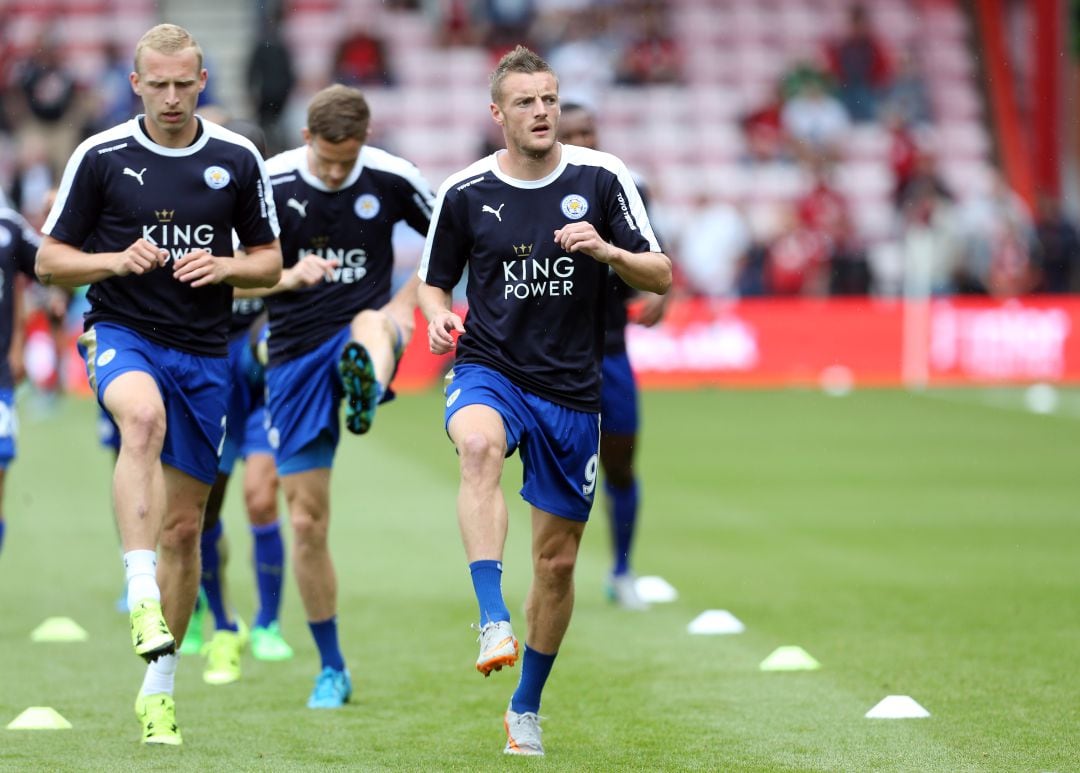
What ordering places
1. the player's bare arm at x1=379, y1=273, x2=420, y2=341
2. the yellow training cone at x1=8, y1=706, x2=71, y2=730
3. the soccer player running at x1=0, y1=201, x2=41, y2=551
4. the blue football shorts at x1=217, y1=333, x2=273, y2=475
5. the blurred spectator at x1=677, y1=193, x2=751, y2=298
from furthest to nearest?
the blurred spectator at x1=677, y1=193, x2=751, y2=298 → the soccer player running at x1=0, y1=201, x2=41, y2=551 → the blue football shorts at x1=217, y1=333, x2=273, y2=475 → the player's bare arm at x1=379, y1=273, x2=420, y2=341 → the yellow training cone at x1=8, y1=706, x2=71, y2=730

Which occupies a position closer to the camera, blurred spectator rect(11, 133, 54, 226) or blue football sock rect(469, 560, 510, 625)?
blue football sock rect(469, 560, 510, 625)

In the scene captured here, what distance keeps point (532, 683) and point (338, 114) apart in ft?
7.80

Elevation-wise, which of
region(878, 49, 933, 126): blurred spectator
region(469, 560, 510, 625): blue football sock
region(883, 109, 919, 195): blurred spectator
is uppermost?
region(878, 49, 933, 126): blurred spectator

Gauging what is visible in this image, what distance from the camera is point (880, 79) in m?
29.6

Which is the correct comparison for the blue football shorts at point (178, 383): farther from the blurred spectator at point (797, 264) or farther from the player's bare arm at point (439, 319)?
the blurred spectator at point (797, 264)

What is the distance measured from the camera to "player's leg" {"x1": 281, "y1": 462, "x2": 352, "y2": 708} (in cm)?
732

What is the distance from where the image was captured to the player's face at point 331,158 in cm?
751

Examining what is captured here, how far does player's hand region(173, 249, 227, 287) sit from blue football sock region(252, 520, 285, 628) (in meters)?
2.00

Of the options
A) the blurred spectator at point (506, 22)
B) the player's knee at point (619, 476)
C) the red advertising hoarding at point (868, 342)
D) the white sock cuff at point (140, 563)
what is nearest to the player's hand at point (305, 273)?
the white sock cuff at point (140, 563)

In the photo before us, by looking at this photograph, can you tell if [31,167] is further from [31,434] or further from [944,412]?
[944,412]

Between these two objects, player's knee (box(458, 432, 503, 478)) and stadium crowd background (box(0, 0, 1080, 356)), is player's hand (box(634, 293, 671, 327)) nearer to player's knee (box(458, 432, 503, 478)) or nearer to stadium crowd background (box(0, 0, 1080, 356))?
player's knee (box(458, 432, 503, 478))

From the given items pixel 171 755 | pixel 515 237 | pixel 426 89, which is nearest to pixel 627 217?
pixel 515 237

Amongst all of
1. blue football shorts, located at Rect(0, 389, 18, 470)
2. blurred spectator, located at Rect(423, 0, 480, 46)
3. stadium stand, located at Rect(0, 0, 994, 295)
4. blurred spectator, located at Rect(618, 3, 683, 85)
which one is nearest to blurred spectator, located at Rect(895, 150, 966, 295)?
stadium stand, located at Rect(0, 0, 994, 295)

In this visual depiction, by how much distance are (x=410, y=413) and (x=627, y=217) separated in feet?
46.5
